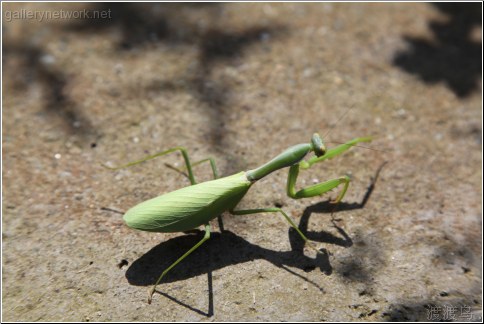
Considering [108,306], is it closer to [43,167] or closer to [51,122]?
[43,167]

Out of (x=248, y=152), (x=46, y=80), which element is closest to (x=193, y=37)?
(x=46, y=80)

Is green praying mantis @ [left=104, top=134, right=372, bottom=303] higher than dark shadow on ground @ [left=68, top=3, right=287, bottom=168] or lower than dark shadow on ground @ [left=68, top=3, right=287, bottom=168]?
lower

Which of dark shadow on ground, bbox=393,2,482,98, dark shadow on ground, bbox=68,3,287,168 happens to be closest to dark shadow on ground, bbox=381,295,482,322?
dark shadow on ground, bbox=68,3,287,168

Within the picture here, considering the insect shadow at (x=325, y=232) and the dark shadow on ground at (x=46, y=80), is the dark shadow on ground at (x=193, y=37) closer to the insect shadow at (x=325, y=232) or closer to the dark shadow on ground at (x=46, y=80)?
the dark shadow on ground at (x=46, y=80)

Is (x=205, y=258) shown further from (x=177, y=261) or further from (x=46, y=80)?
(x=46, y=80)

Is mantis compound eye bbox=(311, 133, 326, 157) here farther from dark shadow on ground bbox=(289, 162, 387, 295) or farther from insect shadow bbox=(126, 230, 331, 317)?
insect shadow bbox=(126, 230, 331, 317)

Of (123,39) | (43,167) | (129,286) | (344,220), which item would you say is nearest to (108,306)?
(129,286)
